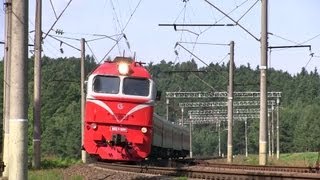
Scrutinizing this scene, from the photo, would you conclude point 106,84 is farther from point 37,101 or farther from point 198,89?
point 198,89

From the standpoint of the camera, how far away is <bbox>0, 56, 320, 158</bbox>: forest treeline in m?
108

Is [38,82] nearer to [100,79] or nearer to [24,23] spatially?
[100,79]

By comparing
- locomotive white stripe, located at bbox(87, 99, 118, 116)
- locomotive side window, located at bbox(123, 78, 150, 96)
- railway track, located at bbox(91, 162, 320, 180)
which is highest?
locomotive side window, located at bbox(123, 78, 150, 96)

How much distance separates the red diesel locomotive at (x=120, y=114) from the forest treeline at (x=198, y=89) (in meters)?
54.8

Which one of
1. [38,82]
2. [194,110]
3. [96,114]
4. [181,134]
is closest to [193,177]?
[96,114]

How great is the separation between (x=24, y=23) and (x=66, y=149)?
10978 cm

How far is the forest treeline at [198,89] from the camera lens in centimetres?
10831

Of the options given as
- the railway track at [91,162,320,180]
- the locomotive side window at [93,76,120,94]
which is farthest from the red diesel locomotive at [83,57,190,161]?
the railway track at [91,162,320,180]

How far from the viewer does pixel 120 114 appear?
70.9 ft

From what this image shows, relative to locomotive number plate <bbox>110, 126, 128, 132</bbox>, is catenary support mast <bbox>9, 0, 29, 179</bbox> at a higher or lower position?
higher

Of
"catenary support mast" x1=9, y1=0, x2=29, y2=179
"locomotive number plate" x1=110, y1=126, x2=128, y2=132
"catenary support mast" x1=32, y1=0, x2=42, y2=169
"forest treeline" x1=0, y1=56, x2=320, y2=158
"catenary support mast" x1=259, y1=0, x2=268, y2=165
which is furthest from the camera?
"forest treeline" x1=0, y1=56, x2=320, y2=158

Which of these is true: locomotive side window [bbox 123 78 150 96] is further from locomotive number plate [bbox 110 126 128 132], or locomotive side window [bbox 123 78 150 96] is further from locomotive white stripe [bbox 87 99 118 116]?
locomotive number plate [bbox 110 126 128 132]

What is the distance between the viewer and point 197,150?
16388cm

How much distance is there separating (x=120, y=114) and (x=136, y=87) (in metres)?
1.17
